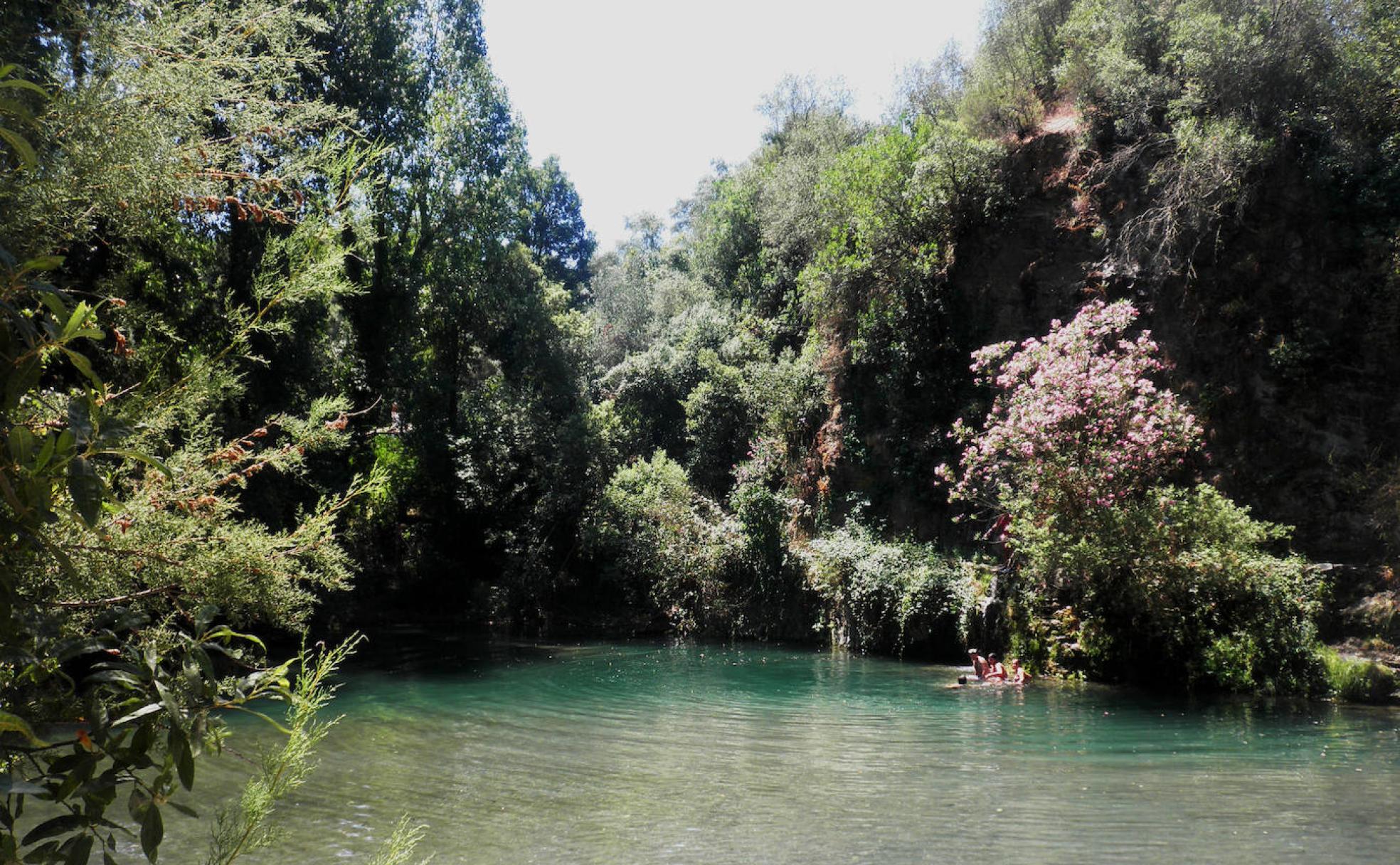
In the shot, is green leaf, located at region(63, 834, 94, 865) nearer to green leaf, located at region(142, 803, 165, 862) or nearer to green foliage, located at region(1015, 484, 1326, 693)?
green leaf, located at region(142, 803, 165, 862)

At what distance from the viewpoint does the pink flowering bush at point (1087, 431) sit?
1277 centimetres

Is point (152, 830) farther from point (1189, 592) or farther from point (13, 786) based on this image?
point (1189, 592)

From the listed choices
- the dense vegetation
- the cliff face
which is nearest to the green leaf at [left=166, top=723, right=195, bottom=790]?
the dense vegetation

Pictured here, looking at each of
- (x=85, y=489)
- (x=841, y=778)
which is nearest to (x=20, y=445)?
(x=85, y=489)

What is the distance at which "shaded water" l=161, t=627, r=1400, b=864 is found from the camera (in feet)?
19.2

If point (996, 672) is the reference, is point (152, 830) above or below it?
above

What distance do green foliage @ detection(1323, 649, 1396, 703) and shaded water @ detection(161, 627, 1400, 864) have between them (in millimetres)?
665

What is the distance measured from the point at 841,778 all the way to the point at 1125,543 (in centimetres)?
661

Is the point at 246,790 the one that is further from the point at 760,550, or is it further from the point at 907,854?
the point at 760,550

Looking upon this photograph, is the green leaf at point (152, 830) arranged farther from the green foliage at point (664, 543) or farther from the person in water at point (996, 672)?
the green foliage at point (664, 543)

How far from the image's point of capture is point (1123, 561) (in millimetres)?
12383

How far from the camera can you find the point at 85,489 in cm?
141

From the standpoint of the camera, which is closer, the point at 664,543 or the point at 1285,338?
the point at 1285,338

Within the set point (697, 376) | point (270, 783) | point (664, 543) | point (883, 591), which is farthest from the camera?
point (697, 376)
